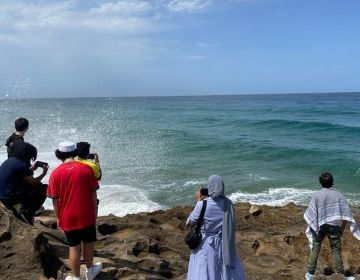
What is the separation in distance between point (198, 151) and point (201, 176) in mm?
7364

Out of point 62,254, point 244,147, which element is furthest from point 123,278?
point 244,147

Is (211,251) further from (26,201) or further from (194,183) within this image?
(194,183)

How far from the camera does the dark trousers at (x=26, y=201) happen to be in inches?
216

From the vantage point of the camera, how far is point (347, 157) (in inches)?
848

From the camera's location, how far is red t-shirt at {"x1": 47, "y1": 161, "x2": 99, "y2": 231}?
4371mm

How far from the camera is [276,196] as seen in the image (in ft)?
46.2

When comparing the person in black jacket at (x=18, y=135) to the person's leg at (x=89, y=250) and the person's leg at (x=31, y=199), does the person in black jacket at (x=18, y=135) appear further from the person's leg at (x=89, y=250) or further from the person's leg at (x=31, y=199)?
the person's leg at (x=89, y=250)

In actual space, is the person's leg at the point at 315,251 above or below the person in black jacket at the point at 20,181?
below

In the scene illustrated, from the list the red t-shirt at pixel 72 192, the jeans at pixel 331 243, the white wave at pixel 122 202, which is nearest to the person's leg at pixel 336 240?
the jeans at pixel 331 243

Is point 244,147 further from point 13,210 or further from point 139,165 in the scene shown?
point 13,210

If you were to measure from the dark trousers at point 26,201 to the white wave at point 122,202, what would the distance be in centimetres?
615

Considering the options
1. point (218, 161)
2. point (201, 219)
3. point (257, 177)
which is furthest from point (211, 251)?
point (218, 161)

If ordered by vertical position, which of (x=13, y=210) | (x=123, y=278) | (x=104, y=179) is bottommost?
(x=104, y=179)

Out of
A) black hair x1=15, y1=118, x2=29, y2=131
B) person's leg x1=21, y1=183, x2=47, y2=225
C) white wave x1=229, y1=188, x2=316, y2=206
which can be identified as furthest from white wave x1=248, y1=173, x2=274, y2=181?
black hair x1=15, y1=118, x2=29, y2=131
